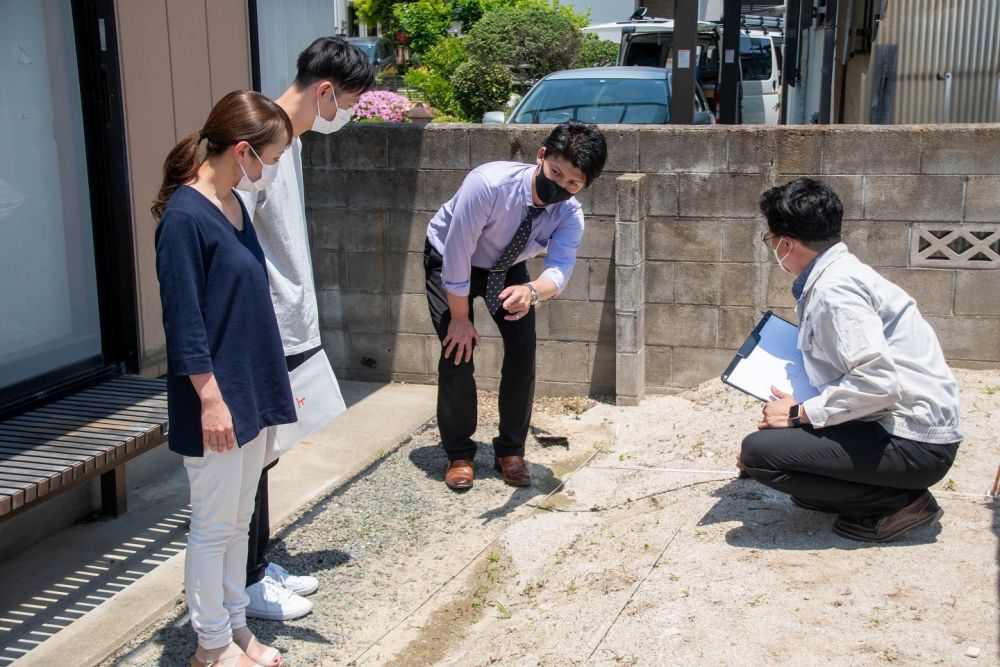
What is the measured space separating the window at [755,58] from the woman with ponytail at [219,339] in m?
16.0

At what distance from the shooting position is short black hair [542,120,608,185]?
4273 millimetres

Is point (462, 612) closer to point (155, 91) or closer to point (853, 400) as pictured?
point (853, 400)

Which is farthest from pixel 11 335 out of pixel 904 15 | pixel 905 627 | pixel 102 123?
pixel 904 15

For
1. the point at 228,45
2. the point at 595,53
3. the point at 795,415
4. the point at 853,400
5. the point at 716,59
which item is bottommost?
the point at 795,415

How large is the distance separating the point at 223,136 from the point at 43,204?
177 centimetres

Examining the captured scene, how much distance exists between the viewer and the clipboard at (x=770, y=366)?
385cm

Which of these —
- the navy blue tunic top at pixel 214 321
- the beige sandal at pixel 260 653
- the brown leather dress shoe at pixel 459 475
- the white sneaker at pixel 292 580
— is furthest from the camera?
the brown leather dress shoe at pixel 459 475

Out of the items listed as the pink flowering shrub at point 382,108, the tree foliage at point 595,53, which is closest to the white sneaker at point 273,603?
the pink flowering shrub at point 382,108

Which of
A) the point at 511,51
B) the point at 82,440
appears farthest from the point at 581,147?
the point at 511,51

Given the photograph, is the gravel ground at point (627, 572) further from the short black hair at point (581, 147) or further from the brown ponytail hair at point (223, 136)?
the brown ponytail hair at point (223, 136)

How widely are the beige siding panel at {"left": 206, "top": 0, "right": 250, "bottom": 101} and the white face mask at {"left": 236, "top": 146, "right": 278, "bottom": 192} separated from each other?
2318mm

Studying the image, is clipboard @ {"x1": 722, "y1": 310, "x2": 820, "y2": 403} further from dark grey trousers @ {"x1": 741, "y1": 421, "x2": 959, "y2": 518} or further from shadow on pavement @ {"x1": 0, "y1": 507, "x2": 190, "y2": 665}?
shadow on pavement @ {"x1": 0, "y1": 507, "x2": 190, "y2": 665}

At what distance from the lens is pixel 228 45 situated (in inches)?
214

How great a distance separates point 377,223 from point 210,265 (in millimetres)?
3465
